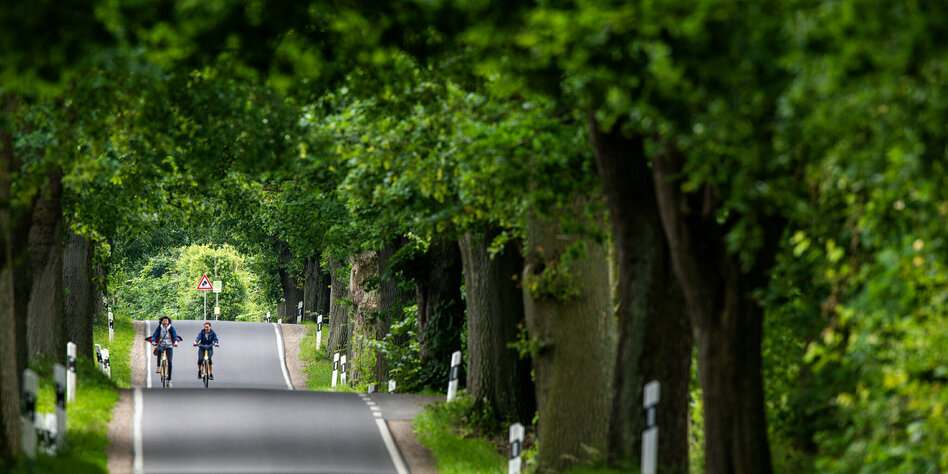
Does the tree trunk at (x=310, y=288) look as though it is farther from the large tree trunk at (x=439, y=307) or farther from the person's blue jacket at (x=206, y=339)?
the large tree trunk at (x=439, y=307)

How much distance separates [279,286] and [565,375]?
4707cm

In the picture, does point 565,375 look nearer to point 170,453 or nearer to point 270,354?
point 170,453

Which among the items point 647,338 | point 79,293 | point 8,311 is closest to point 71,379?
point 8,311

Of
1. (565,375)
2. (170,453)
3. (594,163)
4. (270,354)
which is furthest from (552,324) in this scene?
(270,354)

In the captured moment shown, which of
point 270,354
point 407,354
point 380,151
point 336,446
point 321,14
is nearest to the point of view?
point 321,14

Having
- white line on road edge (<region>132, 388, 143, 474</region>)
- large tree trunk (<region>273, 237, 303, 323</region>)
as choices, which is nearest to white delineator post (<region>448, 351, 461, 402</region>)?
white line on road edge (<region>132, 388, 143, 474</region>)

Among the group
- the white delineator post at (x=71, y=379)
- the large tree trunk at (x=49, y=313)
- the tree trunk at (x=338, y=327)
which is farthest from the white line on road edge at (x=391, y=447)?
the tree trunk at (x=338, y=327)

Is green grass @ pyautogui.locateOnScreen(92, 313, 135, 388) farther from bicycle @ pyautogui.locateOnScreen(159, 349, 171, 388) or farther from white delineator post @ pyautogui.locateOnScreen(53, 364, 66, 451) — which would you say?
white delineator post @ pyautogui.locateOnScreen(53, 364, 66, 451)

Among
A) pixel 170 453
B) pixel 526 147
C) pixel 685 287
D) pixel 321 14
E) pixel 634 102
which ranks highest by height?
pixel 321 14

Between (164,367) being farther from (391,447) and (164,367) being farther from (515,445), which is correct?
(515,445)

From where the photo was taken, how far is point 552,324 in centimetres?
1495

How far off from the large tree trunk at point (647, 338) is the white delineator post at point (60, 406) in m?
A: 5.76

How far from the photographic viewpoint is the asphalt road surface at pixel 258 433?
52.1 feet

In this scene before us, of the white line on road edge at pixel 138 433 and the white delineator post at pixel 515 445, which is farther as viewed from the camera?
the white line on road edge at pixel 138 433
